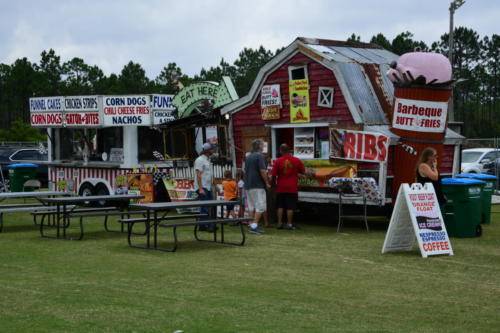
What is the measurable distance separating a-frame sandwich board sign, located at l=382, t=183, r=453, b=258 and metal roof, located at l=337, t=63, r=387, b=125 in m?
3.79

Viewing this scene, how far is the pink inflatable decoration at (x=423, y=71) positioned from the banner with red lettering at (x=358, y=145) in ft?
3.75

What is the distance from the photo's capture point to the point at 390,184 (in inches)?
658

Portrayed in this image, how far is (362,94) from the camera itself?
17.2 metres

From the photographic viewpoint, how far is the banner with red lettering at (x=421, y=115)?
16203mm

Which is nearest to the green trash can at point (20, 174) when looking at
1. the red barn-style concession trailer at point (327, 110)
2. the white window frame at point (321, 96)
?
the red barn-style concession trailer at point (327, 110)

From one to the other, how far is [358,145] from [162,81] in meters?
57.0

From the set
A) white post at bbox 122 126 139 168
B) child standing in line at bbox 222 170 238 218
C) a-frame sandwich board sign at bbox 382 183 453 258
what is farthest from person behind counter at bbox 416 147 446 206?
white post at bbox 122 126 139 168

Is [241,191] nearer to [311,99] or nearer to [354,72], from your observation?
[311,99]

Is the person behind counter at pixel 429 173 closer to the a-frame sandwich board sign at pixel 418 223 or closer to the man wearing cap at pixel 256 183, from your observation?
the a-frame sandwich board sign at pixel 418 223

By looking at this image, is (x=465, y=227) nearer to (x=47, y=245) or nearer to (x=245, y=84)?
(x=47, y=245)

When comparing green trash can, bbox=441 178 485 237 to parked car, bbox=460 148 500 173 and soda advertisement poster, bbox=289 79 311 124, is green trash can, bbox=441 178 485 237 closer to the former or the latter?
soda advertisement poster, bbox=289 79 311 124

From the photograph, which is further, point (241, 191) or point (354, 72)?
point (241, 191)

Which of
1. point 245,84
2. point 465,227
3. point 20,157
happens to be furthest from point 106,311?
point 245,84

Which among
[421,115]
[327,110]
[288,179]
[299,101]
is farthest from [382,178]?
[299,101]
